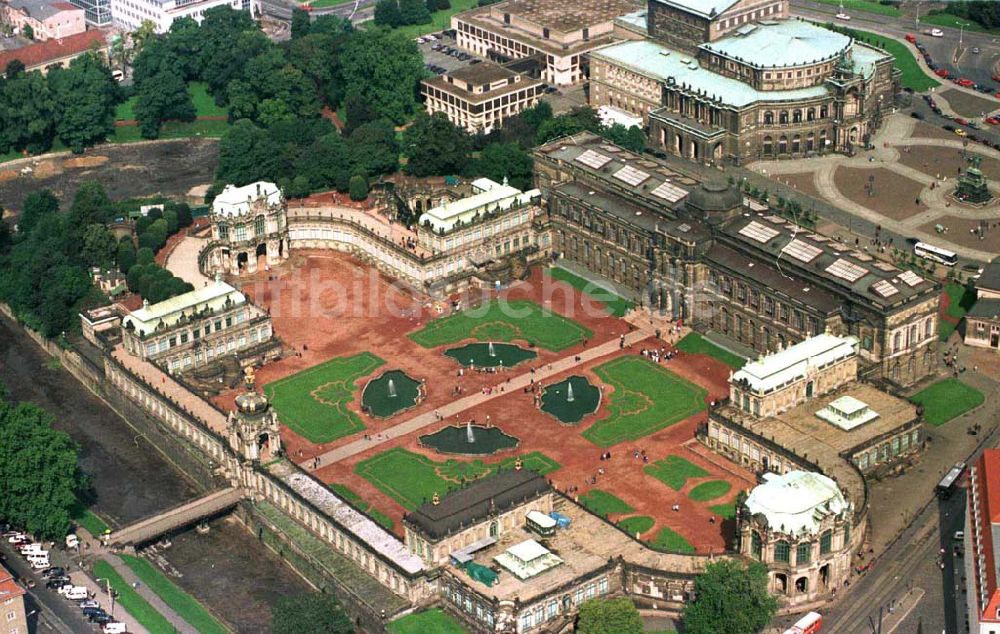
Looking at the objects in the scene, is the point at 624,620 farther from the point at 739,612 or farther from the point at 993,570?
the point at 993,570

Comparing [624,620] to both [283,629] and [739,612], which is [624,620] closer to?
[739,612]

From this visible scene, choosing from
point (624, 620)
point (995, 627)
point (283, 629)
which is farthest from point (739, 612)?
point (283, 629)

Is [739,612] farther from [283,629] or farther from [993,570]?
[283,629]

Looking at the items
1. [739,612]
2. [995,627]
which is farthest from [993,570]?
[739,612]

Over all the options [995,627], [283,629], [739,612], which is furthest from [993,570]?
[283,629]

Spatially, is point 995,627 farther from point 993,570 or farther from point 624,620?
point 624,620

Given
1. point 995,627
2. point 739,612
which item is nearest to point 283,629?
point 739,612
